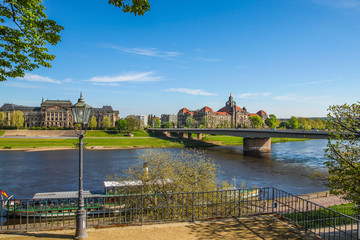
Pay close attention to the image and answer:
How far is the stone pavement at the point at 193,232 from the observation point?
10617mm

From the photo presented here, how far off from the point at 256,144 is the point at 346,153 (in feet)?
242

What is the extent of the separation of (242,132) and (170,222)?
240ft

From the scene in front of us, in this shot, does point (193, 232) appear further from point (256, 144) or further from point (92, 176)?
point (256, 144)

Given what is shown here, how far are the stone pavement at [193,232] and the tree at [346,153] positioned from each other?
3.14 m

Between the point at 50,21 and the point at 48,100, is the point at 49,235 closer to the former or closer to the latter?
the point at 50,21

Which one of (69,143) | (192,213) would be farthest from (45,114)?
(192,213)

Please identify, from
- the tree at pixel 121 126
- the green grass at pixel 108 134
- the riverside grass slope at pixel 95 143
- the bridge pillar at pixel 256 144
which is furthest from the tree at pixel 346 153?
the tree at pixel 121 126

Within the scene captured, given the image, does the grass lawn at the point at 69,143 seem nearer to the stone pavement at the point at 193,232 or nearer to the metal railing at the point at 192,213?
the metal railing at the point at 192,213

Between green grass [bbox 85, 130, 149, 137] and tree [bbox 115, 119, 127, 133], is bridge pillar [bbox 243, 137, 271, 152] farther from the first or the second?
tree [bbox 115, 119, 127, 133]

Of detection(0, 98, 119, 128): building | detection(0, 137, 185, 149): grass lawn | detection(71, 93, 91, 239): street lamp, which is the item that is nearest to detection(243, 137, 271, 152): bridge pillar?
detection(0, 137, 185, 149): grass lawn

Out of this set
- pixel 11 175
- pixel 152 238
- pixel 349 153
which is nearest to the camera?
pixel 152 238

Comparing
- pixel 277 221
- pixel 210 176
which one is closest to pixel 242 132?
pixel 210 176

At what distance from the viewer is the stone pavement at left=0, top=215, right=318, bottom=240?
10617 millimetres

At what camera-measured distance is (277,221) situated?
500 inches
